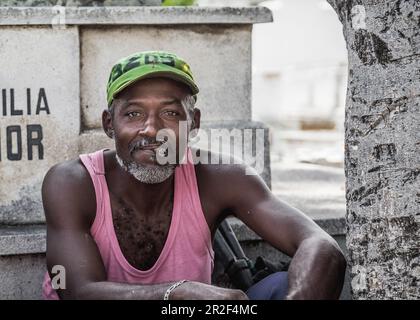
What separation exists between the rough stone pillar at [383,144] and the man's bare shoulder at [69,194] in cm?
116

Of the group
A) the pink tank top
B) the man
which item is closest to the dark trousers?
the man

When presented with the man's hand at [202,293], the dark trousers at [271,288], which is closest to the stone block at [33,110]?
the dark trousers at [271,288]

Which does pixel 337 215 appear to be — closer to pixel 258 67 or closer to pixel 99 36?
pixel 99 36

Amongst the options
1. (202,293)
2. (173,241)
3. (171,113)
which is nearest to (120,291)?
(202,293)

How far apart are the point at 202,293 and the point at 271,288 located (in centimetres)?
46

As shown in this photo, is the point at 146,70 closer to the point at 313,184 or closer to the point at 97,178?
the point at 97,178

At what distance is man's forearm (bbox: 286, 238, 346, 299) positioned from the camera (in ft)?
9.78

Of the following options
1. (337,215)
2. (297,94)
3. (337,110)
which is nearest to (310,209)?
(337,215)

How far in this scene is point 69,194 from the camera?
3244mm

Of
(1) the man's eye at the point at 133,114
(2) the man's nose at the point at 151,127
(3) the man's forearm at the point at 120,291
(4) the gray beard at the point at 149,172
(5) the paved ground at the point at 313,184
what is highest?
(1) the man's eye at the point at 133,114

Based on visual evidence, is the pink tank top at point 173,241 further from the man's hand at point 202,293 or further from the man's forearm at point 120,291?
the man's hand at point 202,293

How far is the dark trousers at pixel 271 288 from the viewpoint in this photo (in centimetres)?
312
